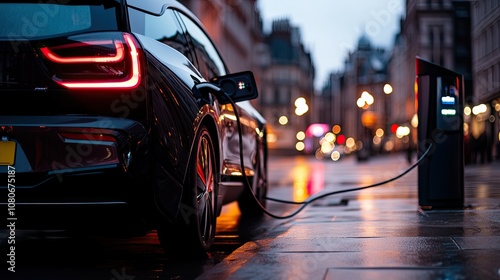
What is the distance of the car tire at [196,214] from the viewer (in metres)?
5.10

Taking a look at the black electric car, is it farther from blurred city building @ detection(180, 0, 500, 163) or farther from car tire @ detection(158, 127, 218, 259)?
blurred city building @ detection(180, 0, 500, 163)

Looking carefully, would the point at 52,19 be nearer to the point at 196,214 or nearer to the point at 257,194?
the point at 196,214

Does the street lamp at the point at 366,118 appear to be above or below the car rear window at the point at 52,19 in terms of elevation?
above

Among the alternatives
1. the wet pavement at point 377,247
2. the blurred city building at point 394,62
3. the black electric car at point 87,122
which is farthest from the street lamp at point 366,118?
the black electric car at point 87,122

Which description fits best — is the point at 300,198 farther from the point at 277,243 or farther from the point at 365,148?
the point at 365,148

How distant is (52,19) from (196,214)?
143cm

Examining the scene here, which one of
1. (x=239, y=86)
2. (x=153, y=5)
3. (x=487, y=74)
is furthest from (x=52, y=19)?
(x=487, y=74)

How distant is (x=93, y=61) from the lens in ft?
15.1

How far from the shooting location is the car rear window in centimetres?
469

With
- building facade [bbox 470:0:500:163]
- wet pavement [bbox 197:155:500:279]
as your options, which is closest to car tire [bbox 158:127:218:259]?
wet pavement [bbox 197:155:500:279]

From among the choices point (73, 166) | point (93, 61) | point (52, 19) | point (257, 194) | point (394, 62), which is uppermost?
point (394, 62)

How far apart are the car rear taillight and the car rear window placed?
0.08 m

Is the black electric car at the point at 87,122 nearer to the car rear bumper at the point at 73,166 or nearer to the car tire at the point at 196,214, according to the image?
the car rear bumper at the point at 73,166

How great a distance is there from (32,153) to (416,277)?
6.85ft
